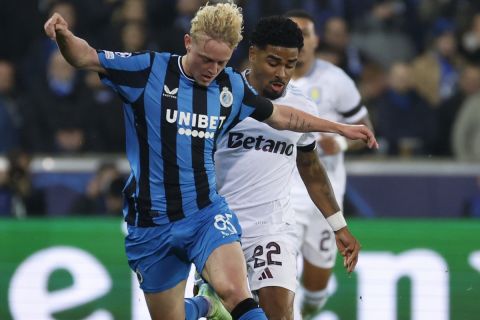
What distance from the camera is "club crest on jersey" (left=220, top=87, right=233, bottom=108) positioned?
6.63m

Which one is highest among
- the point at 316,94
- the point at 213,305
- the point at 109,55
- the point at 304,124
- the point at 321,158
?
the point at 109,55

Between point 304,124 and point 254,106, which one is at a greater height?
point 254,106

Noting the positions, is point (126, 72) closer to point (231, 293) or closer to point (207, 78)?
point (207, 78)

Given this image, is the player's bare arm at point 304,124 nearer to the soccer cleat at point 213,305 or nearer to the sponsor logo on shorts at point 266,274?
the sponsor logo on shorts at point 266,274

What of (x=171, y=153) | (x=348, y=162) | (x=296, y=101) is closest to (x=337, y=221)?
(x=296, y=101)

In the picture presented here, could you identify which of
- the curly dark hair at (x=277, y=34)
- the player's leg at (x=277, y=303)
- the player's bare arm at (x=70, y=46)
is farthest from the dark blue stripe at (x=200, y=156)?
the player's leg at (x=277, y=303)

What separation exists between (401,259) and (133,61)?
376 centimetres

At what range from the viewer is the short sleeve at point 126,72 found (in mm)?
6445

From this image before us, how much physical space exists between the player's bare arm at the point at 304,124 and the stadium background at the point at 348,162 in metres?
3.01

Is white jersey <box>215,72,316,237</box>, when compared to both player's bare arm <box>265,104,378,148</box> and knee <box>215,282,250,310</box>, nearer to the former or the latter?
player's bare arm <box>265,104,378,148</box>

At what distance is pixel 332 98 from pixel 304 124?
2.27 metres

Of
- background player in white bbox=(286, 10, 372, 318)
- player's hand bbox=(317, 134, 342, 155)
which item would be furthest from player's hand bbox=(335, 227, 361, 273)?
background player in white bbox=(286, 10, 372, 318)

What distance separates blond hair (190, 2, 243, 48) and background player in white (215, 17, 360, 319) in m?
0.59

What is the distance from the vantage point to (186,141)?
6578mm
